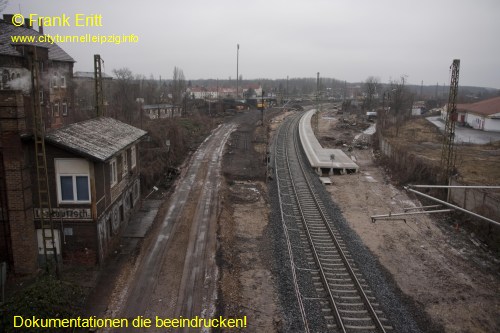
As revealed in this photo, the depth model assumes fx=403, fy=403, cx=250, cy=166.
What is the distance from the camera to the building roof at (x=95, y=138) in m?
13.1

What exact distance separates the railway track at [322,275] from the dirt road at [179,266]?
2.92m

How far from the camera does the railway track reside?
11039 mm

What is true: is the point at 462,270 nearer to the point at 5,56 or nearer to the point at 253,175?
the point at 253,175

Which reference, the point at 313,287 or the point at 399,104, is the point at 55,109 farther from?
the point at 399,104

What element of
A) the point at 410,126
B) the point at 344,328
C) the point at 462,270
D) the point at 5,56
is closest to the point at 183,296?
the point at 344,328

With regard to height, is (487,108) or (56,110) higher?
(487,108)

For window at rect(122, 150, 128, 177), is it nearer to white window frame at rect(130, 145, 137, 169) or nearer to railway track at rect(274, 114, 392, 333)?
white window frame at rect(130, 145, 137, 169)

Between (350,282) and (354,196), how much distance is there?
11.5m

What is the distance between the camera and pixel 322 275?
13.3m

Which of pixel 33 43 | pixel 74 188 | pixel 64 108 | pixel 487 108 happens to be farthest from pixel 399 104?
pixel 74 188

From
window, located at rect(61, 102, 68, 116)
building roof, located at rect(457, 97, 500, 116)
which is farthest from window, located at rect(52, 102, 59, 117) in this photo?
building roof, located at rect(457, 97, 500, 116)

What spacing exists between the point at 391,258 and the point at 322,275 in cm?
368

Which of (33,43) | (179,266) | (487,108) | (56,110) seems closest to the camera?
(179,266)

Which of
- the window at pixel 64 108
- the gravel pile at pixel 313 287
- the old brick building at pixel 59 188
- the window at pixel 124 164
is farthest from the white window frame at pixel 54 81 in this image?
the gravel pile at pixel 313 287
